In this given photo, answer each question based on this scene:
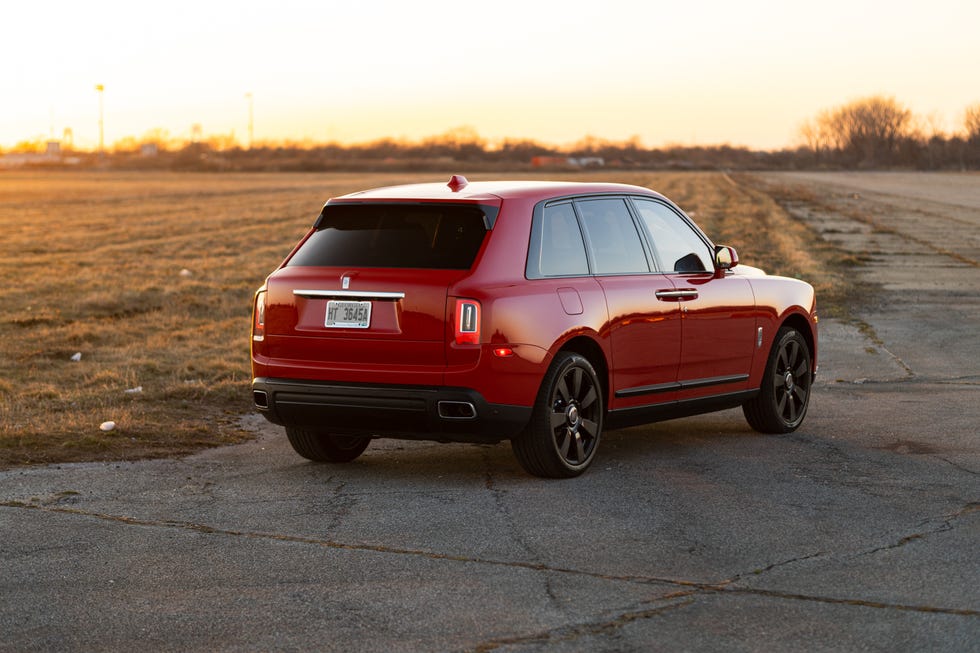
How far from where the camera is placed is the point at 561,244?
8102 mm

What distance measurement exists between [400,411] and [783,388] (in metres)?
3.43

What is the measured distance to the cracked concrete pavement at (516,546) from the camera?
5.06m

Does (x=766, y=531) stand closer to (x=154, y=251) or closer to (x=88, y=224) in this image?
(x=154, y=251)

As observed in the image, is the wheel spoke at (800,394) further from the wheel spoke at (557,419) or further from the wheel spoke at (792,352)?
the wheel spoke at (557,419)

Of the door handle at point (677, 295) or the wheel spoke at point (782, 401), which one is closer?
the door handle at point (677, 295)

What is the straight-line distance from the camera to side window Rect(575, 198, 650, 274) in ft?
27.5

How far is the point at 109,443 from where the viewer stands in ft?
30.4

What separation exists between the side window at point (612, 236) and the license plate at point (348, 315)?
1.47 m

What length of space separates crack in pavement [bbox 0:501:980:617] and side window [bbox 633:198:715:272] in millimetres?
2538

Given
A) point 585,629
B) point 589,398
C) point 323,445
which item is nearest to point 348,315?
point 323,445

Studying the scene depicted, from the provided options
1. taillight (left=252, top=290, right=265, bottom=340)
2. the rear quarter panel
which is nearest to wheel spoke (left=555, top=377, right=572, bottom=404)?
taillight (left=252, top=290, right=265, bottom=340)

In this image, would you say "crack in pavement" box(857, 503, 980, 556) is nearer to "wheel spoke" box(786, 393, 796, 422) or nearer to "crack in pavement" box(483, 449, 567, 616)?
"crack in pavement" box(483, 449, 567, 616)

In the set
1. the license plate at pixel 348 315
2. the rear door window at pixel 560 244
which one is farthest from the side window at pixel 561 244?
the license plate at pixel 348 315

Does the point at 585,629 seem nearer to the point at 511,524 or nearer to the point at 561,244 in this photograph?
the point at 511,524
